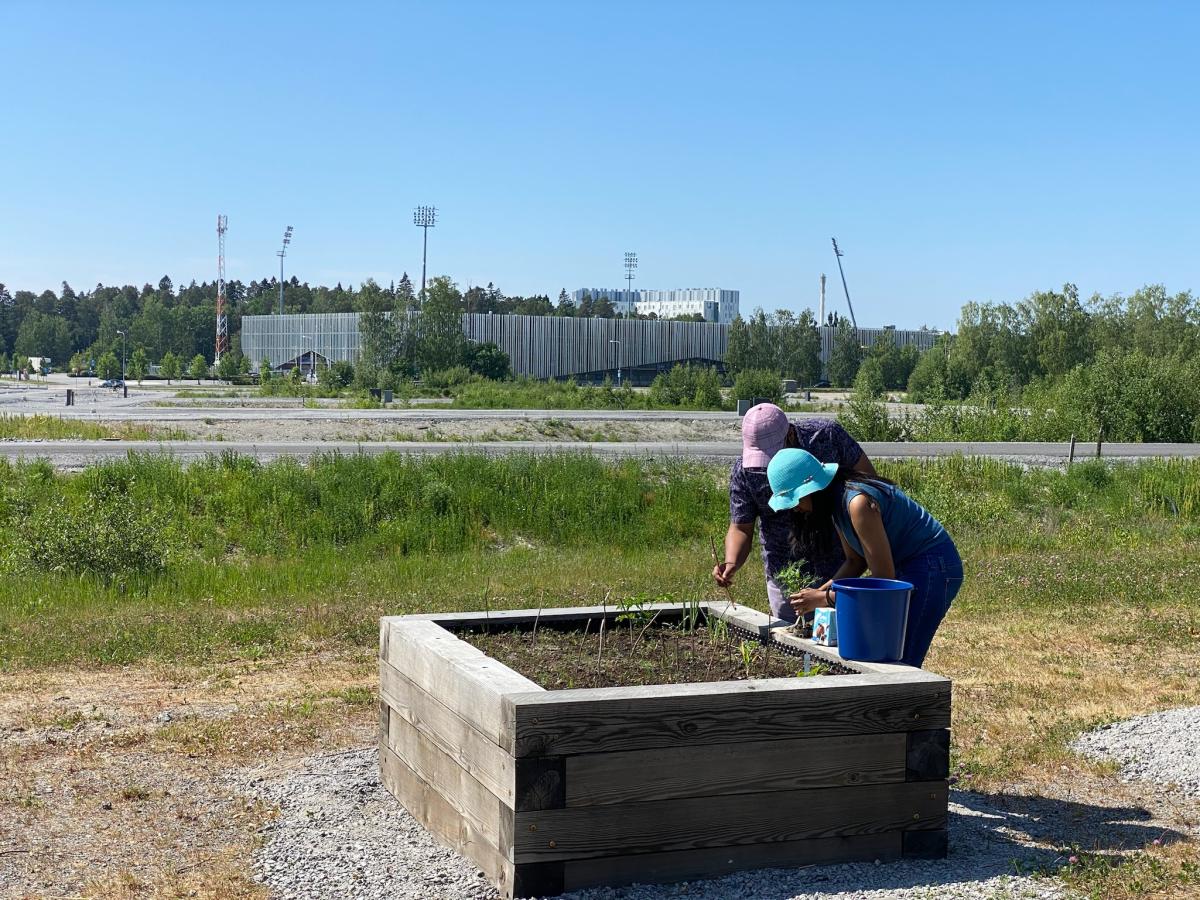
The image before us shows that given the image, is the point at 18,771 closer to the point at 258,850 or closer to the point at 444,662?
the point at 258,850

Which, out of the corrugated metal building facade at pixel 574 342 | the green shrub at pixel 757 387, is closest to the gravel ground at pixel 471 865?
the green shrub at pixel 757 387

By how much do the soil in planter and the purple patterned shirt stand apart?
0.38 m

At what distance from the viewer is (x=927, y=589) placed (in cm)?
529

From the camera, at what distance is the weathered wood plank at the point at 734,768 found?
4336mm

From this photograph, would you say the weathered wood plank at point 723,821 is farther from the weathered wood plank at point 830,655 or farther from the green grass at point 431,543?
the green grass at point 431,543

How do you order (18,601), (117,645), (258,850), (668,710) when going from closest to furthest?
(668,710), (258,850), (117,645), (18,601)

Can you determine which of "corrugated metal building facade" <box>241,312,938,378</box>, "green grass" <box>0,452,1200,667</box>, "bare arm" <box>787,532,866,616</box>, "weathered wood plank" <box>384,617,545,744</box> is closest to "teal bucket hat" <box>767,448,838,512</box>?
"bare arm" <box>787,532,866,616</box>

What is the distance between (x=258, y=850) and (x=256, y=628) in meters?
4.83

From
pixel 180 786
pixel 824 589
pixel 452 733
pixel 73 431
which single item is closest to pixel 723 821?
pixel 452 733

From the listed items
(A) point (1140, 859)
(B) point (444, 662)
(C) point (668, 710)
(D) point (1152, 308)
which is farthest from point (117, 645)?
(D) point (1152, 308)

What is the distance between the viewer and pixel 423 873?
15.4ft

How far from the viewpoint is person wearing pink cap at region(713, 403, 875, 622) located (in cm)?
542

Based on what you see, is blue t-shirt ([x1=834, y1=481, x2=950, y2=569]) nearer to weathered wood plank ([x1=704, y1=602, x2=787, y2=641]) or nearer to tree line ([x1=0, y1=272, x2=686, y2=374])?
weathered wood plank ([x1=704, y1=602, x2=787, y2=641])

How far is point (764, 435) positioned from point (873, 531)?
648 mm
